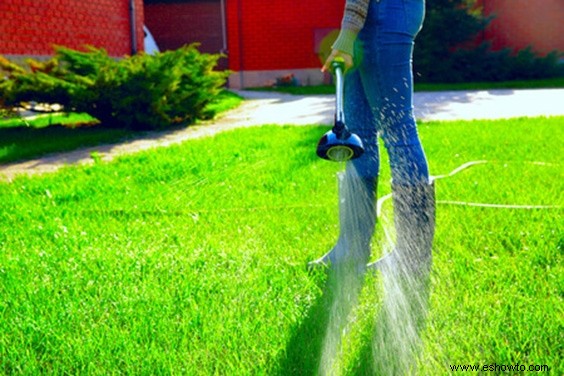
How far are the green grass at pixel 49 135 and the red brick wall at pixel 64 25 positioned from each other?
4.29ft

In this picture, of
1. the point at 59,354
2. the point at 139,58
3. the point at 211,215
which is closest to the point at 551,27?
the point at 139,58

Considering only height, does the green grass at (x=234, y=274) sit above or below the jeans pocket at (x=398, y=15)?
below

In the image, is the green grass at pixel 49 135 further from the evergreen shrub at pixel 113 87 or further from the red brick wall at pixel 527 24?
the red brick wall at pixel 527 24

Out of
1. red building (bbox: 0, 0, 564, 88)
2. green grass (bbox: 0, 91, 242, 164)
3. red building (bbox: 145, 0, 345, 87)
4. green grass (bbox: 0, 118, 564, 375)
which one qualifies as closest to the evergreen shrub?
green grass (bbox: 0, 91, 242, 164)

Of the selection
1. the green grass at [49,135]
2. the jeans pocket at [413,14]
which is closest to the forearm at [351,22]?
the jeans pocket at [413,14]

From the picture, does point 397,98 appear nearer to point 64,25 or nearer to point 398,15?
point 398,15

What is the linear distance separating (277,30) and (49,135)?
42.1 feet

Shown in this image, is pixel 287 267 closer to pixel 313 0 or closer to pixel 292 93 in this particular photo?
pixel 292 93

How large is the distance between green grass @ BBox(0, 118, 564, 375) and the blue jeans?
42 centimetres

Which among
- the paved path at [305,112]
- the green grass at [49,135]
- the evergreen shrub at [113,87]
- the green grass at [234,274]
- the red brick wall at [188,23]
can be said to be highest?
the red brick wall at [188,23]

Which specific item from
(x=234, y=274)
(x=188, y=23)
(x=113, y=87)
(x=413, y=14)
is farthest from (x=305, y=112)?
(x=188, y=23)

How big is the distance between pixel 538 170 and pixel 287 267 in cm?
251

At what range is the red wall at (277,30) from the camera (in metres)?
19.2

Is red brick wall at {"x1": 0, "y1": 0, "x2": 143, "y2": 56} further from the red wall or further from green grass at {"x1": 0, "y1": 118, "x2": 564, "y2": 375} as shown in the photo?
the red wall
